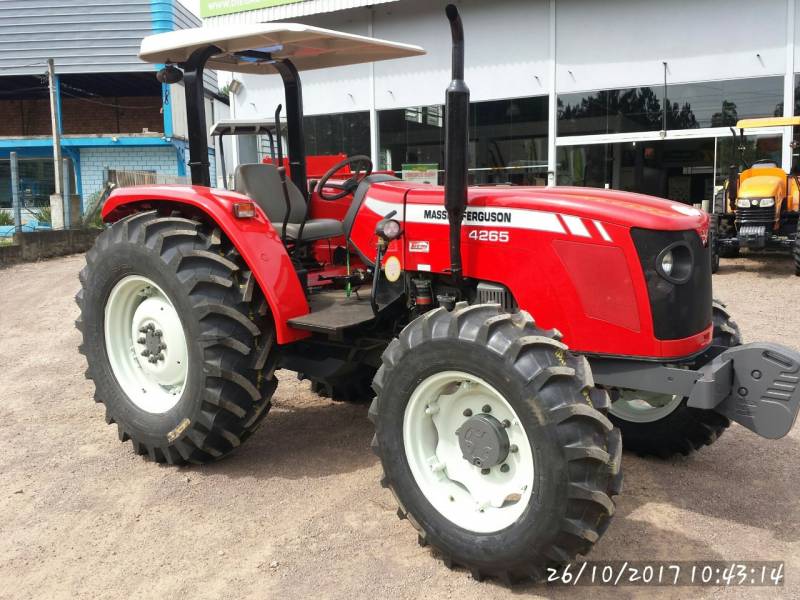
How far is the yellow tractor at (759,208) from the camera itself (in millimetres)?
11070

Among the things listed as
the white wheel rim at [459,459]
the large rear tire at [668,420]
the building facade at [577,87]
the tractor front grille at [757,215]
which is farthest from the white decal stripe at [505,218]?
the tractor front grille at [757,215]

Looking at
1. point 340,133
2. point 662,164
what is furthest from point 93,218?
point 662,164

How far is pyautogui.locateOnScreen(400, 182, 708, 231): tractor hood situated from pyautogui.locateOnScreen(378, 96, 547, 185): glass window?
1080cm

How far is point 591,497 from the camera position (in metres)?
2.49

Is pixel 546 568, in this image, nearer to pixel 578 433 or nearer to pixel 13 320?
pixel 578 433

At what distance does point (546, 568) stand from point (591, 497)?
35 centimetres

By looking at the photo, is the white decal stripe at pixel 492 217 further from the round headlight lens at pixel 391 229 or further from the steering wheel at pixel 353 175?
the steering wheel at pixel 353 175

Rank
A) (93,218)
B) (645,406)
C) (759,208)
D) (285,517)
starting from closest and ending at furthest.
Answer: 1. (285,517)
2. (645,406)
3. (759,208)
4. (93,218)

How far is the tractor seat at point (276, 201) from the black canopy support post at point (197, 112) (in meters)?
0.23

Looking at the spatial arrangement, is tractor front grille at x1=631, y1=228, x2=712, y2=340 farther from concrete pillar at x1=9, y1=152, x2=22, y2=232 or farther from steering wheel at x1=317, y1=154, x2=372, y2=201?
concrete pillar at x1=9, y1=152, x2=22, y2=232

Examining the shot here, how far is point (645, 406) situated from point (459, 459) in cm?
147

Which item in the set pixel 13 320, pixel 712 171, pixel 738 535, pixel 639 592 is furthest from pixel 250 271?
pixel 712 171

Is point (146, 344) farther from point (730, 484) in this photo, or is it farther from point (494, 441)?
point (730, 484)

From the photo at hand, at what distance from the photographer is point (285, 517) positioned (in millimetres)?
3367
